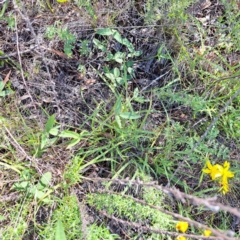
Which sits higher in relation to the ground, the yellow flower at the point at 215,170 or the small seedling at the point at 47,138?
the small seedling at the point at 47,138

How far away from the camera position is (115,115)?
1668mm

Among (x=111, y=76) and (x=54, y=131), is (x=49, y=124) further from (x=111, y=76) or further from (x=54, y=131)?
(x=111, y=76)

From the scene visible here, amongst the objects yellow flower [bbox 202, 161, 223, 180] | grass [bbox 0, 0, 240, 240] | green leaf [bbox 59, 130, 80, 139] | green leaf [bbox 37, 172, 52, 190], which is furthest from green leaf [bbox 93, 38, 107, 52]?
yellow flower [bbox 202, 161, 223, 180]

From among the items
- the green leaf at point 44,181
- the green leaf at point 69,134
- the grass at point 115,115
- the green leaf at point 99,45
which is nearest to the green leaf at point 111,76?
the grass at point 115,115

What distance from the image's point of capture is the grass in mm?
1712

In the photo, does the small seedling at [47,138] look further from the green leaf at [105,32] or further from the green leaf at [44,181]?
the green leaf at [105,32]

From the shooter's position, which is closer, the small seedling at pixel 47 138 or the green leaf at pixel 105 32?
the small seedling at pixel 47 138

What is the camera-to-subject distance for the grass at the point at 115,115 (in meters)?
1.71

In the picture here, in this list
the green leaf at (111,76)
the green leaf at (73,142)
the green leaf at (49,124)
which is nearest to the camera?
the green leaf at (49,124)

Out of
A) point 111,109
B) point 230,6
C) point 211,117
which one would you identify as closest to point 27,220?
point 111,109

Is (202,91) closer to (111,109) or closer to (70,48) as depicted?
(111,109)

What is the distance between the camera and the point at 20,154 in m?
1.78

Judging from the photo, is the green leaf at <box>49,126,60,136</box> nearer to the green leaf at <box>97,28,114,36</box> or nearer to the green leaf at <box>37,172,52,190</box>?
the green leaf at <box>37,172,52,190</box>

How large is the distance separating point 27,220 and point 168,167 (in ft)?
2.72
